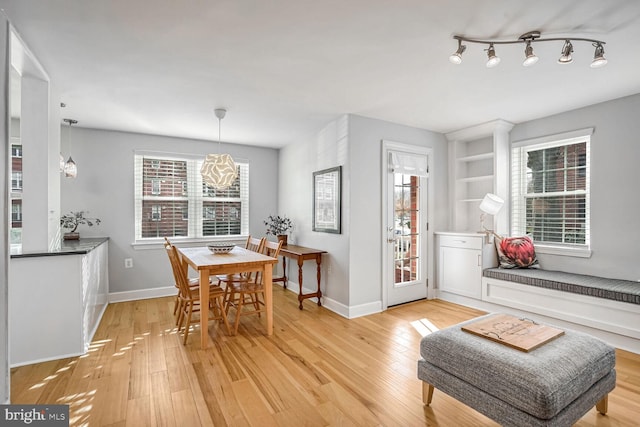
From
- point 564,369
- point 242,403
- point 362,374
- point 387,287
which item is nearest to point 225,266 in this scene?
point 242,403

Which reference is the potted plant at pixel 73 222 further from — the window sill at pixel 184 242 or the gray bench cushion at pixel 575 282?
the gray bench cushion at pixel 575 282

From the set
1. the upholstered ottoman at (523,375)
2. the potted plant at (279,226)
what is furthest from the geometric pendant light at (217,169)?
the upholstered ottoman at (523,375)

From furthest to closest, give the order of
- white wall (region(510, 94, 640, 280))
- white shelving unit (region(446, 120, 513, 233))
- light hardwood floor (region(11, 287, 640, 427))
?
white shelving unit (region(446, 120, 513, 233)), white wall (region(510, 94, 640, 280)), light hardwood floor (region(11, 287, 640, 427))

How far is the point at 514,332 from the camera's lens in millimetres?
1890

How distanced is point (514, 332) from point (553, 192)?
2684 mm

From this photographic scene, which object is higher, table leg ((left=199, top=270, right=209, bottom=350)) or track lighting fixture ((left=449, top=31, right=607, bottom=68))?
track lighting fixture ((left=449, top=31, right=607, bottom=68))

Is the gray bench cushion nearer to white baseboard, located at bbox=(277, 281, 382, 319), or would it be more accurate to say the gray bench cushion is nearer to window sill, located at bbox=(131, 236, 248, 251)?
white baseboard, located at bbox=(277, 281, 382, 319)

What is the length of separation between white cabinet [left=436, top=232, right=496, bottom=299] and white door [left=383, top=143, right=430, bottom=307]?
23cm

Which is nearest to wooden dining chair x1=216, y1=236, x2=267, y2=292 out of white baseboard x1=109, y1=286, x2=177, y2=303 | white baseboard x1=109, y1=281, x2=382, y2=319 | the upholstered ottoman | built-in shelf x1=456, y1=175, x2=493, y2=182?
white baseboard x1=109, y1=281, x2=382, y2=319

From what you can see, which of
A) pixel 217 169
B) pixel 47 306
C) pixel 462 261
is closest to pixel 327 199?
pixel 217 169

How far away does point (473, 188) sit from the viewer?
4617 millimetres

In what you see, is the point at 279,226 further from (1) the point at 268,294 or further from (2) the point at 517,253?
(2) the point at 517,253

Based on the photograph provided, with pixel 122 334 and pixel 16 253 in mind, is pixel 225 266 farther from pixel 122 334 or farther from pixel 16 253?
pixel 16 253

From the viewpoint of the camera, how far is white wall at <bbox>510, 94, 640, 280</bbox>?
10.2 feet
